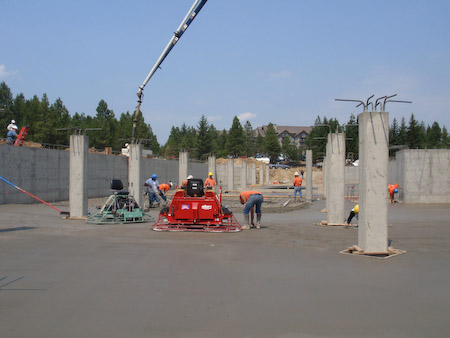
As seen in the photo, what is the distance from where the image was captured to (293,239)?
10992 mm

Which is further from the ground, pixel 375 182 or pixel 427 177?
pixel 427 177

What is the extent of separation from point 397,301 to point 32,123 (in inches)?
2507

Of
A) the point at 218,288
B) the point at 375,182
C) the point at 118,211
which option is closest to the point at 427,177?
the point at 118,211

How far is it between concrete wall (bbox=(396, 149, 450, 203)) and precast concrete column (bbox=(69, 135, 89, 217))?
1946 cm

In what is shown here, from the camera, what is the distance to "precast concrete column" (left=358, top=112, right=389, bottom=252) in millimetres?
8680

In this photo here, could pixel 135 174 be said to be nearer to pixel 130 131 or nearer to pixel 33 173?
pixel 33 173

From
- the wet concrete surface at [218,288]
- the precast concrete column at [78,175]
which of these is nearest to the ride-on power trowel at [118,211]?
the precast concrete column at [78,175]

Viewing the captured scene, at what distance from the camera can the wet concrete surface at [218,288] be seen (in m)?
4.76

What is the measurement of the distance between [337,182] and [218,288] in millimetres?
8609

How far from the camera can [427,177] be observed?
26328mm

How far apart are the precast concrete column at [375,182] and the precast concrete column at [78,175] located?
10536 mm

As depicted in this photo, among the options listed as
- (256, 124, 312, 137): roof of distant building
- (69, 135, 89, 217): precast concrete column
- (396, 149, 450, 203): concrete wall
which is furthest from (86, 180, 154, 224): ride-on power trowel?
(256, 124, 312, 137): roof of distant building

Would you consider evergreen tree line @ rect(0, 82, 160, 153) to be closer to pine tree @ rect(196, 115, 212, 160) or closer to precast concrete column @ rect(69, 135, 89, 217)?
pine tree @ rect(196, 115, 212, 160)

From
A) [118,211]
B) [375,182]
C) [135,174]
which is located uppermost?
[135,174]
